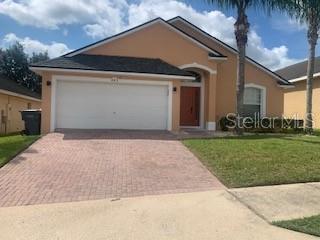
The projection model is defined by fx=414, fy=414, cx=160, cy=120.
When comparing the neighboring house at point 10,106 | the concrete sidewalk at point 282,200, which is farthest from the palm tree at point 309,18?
the neighboring house at point 10,106

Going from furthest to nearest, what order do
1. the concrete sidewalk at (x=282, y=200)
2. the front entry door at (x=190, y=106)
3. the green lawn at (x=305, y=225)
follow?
the front entry door at (x=190, y=106)
the concrete sidewalk at (x=282, y=200)
the green lawn at (x=305, y=225)

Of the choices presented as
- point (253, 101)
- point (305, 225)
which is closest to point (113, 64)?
point (253, 101)

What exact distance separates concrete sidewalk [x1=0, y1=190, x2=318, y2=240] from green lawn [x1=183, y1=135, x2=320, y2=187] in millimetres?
1752

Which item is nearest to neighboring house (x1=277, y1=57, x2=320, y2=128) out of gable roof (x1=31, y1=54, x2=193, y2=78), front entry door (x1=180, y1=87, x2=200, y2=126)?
front entry door (x1=180, y1=87, x2=200, y2=126)

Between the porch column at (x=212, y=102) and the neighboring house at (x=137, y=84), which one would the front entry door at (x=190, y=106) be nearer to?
the neighboring house at (x=137, y=84)

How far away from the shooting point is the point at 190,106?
71.4 ft

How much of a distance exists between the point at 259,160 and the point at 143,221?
544 centimetres

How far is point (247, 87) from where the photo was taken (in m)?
23.0

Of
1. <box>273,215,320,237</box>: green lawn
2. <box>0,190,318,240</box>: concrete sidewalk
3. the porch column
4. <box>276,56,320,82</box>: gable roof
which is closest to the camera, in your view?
<box>0,190,318,240</box>: concrete sidewalk

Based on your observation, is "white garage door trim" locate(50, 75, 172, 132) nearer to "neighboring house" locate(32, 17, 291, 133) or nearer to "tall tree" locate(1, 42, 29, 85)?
"neighboring house" locate(32, 17, 291, 133)

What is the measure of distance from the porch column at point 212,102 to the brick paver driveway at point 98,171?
6.32 meters

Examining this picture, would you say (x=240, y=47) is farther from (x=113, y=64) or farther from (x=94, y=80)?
(x=94, y=80)

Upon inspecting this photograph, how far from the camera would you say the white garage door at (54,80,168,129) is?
1784 cm

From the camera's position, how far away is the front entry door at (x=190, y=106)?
71.0 ft
